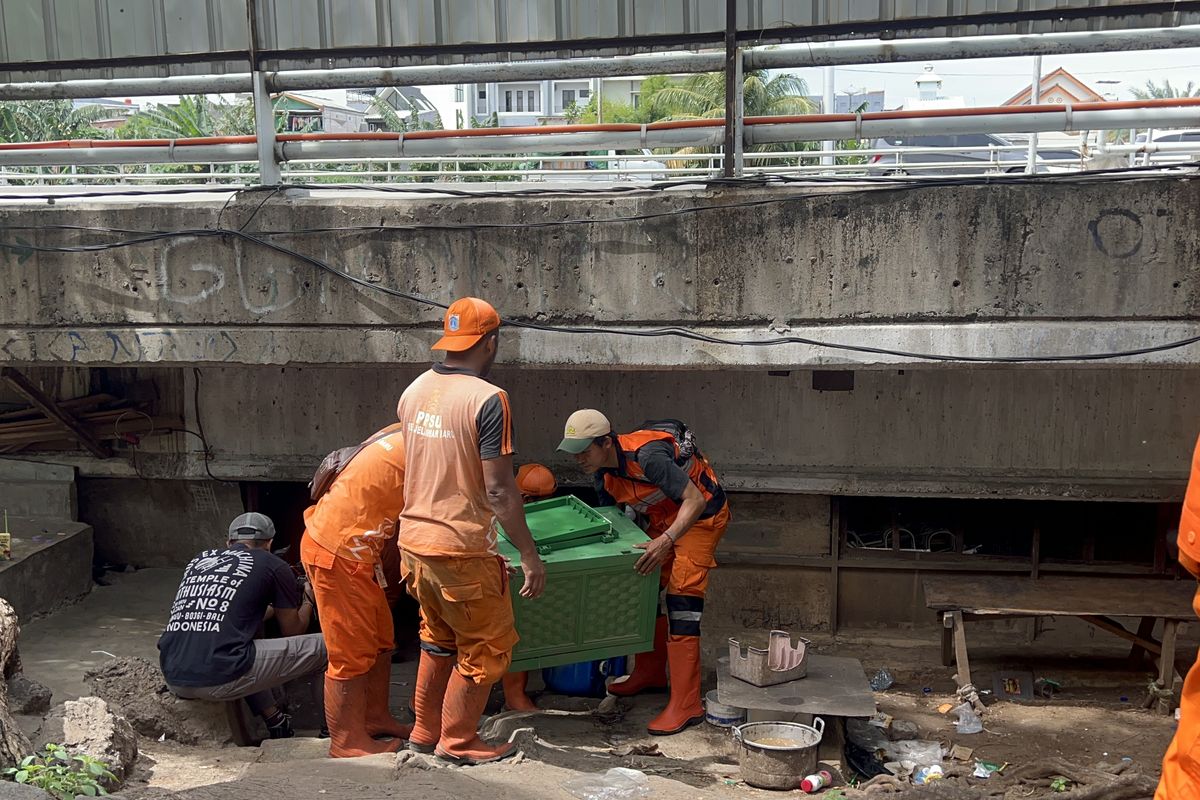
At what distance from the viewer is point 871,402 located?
623 centimetres

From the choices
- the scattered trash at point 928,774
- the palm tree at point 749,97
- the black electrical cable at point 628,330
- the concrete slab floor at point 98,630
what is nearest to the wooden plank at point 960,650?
the scattered trash at point 928,774

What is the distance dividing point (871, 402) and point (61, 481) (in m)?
5.51

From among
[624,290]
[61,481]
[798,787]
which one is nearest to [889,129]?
[624,290]

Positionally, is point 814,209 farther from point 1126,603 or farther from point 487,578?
point 1126,603

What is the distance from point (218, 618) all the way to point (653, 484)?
7.07 ft

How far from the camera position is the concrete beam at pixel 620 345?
459 cm

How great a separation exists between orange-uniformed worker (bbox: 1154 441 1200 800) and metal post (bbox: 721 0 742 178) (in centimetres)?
272

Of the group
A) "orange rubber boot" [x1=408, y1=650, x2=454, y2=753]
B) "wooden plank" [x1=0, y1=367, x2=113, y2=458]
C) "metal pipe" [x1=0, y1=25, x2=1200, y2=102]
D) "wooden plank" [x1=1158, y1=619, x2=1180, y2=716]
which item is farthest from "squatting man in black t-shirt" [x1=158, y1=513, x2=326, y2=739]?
"wooden plank" [x1=1158, y1=619, x2=1180, y2=716]

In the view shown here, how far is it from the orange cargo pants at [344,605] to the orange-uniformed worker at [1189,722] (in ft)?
10.3

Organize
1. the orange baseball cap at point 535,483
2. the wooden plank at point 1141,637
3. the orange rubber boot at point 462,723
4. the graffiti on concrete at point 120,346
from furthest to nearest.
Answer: the wooden plank at point 1141,637 → the orange baseball cap at point 535,483 → the graffiti on concrete at point 120,346 → the orange rubber boot at point 462,723

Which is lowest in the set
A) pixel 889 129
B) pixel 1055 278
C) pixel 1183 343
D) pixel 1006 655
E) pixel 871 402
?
pixel 1006 655

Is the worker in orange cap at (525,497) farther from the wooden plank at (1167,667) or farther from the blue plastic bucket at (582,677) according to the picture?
the wooden plank at (1167,667)

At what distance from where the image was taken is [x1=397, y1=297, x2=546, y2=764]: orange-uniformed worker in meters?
4.06

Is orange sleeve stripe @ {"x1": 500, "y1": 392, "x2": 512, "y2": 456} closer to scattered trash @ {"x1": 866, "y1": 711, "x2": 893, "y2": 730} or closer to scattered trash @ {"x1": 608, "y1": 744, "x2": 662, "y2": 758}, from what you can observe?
scattered trash @ {"x1": 608, "y1": 744, "x2": 662, "y2": 758}
